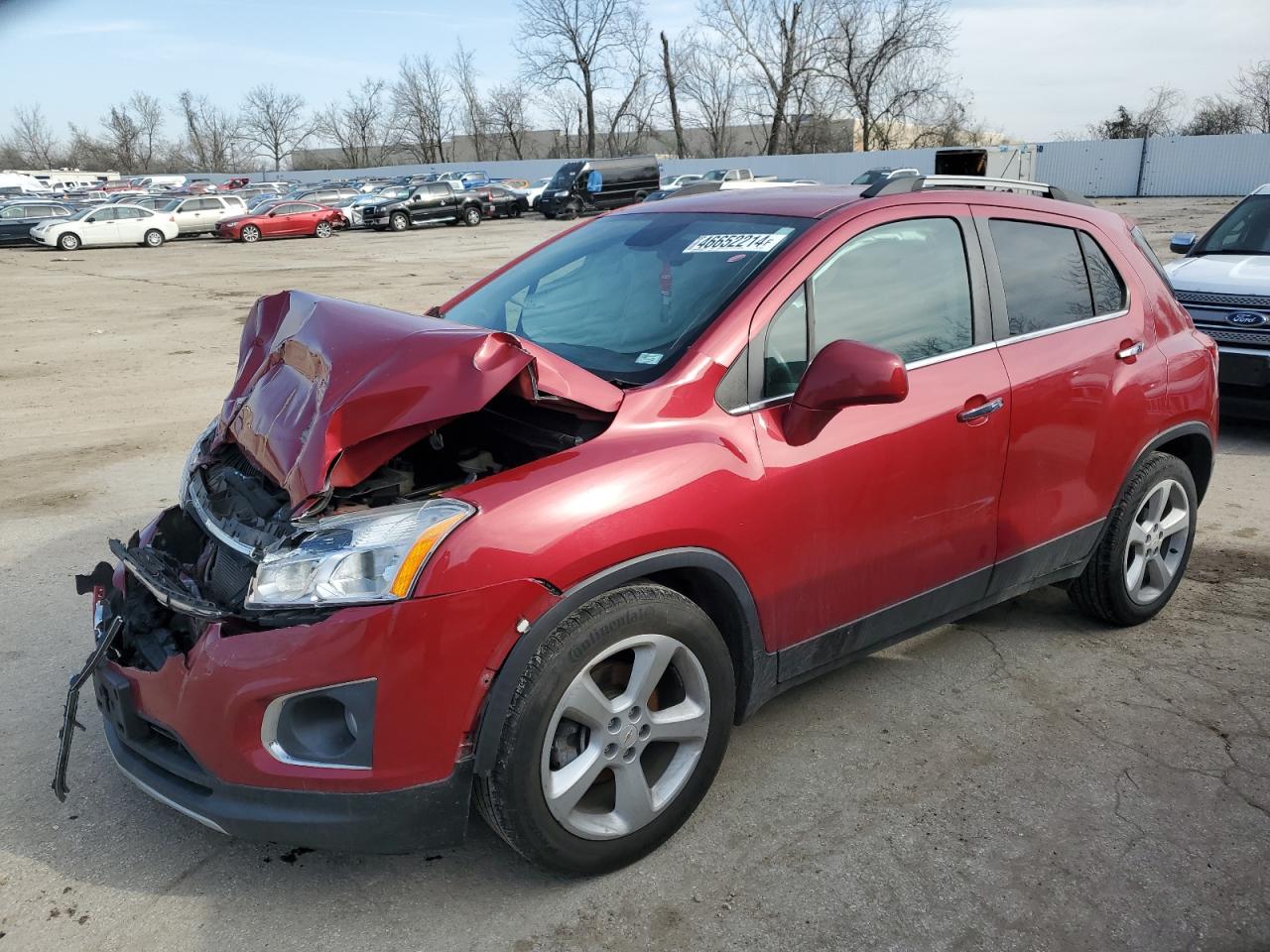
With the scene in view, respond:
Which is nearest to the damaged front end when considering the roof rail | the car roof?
the car roof

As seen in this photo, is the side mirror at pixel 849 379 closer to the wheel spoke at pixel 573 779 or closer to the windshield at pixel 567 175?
the wheel spoke at pixel 573 779

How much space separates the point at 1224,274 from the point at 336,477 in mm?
7016

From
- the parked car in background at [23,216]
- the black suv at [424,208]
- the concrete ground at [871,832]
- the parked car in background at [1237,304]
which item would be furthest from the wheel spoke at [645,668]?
the black suv at [424,208]

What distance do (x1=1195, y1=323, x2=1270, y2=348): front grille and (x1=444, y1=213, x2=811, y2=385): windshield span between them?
16.1ft

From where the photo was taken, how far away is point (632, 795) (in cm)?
265

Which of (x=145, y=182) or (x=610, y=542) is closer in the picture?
(x=610, y=542)

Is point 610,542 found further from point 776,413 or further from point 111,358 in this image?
point 111,358

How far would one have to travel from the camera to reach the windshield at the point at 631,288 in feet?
9.80

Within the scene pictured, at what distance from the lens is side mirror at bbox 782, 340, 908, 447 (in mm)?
2650

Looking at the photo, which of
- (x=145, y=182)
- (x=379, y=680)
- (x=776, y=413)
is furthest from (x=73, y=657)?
(x=145, y=182)

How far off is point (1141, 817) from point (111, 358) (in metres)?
11.3

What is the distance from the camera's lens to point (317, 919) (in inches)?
99.3

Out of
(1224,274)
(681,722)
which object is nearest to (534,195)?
(1224,274)

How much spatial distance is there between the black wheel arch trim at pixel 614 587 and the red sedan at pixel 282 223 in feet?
112
